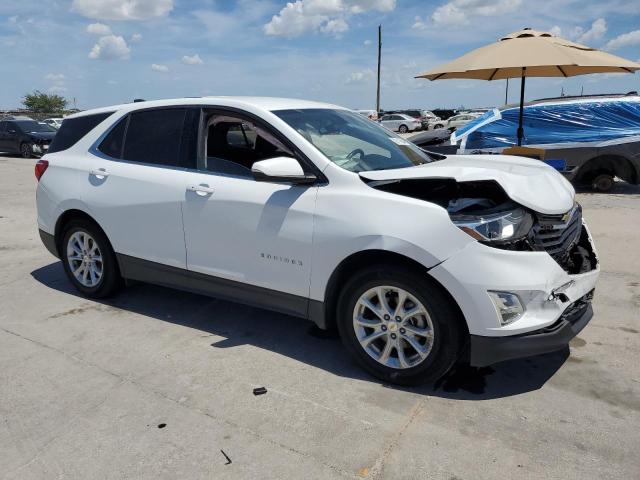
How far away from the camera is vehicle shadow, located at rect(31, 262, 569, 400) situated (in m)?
3.26

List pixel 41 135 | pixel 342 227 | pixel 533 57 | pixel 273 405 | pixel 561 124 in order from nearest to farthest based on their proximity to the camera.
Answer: pixel 273 405 < pixel 342 227 < pixel 533 57 < pixel 561 124 < pixel 41 135

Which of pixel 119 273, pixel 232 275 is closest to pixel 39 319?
pixel 119 273

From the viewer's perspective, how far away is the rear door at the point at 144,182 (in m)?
4.05

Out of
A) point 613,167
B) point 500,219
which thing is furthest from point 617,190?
point 500,219

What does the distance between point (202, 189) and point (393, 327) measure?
5.50ft

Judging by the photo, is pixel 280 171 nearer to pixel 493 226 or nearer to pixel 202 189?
pixel 202 189

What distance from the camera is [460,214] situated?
3.01m

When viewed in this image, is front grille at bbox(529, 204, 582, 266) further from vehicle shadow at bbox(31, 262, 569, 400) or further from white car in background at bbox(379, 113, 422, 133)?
white car in background at bbox(379, 113, 422, 133)

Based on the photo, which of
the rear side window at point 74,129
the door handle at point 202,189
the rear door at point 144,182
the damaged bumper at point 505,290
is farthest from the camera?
the rear side window at point 74,129

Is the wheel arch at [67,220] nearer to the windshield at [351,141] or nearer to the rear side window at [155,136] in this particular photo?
the rear side window at [155,136]

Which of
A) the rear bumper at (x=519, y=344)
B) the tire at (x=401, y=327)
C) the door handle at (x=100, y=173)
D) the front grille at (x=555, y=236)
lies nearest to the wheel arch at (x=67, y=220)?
the door handle at (x=100, y=173)

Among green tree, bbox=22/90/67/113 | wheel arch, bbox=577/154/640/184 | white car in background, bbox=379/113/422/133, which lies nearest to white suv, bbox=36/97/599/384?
wheel arch, bbox=577/154/640/184

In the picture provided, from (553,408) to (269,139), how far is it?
245cm

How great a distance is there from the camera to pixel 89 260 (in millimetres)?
4750
